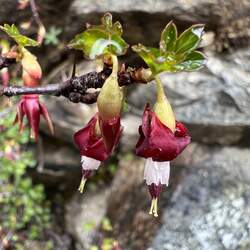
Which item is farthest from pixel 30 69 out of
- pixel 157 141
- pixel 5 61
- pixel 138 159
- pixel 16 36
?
pixel 138 159

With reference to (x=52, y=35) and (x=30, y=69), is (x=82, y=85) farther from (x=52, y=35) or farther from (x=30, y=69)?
(x=52, y=35)

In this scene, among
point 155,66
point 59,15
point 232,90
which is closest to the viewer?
point 155,66

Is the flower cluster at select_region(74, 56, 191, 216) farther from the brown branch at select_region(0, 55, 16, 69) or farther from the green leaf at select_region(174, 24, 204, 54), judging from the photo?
the brown branch at select_region(0, 55, 16, 69)

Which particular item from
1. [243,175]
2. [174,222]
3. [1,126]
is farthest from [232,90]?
[1,126]

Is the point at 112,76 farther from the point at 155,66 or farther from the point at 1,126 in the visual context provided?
the point at 1,126

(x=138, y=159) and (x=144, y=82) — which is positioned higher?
(x=144, y=82)
